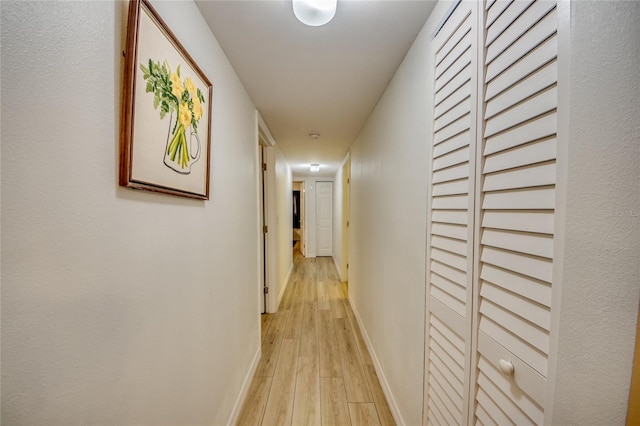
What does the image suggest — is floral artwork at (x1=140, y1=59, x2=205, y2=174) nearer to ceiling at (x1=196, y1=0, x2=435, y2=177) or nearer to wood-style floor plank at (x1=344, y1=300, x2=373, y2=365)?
ceiling at (x1=196, y1=0, x2=435, y2=177)

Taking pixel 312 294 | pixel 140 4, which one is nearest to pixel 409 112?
pixel 140 4

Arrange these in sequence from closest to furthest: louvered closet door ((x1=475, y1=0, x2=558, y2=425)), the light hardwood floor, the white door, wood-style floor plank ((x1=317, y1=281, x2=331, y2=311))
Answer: louvered closet door ((x1=475, y1=0, x2=558, y2=425))
the light hardwood floor
wood-style floor plank ((x1=317, y1=281, x2=331, y2=311))
the white door

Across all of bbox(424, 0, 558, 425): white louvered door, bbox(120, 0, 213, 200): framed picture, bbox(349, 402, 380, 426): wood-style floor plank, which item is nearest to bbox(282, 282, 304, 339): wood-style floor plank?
bbox(349, 402, 380, 426): wood-style floor plank

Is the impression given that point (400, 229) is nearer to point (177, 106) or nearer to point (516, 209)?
point (516, 209)

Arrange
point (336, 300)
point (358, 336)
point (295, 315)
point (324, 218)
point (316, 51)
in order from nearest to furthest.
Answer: point (316, 51)
point (358, 336)
point (295, 315)
point (336, 300)
point (324, 218)

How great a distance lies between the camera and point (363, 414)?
58.6 inches

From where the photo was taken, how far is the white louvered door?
1.75ft

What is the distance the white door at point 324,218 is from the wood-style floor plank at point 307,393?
419 cm

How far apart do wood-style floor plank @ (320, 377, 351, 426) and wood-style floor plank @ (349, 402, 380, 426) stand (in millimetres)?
34

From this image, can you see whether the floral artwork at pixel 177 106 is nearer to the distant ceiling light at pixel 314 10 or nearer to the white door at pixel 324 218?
the distant ceiling light at pixel 314 10

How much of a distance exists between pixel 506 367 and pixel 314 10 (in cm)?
135

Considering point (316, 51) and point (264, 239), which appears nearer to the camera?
point (316, 51)

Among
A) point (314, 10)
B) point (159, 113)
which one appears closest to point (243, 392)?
point (159, 113)

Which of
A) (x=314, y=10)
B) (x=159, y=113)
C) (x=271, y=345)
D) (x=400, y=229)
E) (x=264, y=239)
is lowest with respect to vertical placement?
(x=271, y=345)
